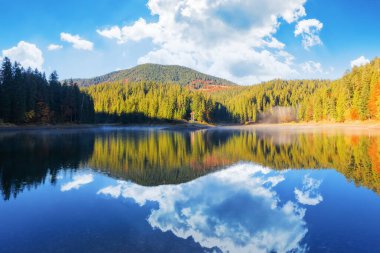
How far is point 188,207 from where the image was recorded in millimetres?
13727

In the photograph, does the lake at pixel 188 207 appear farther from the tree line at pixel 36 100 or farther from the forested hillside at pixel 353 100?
the forested hillside at pixel 353 100

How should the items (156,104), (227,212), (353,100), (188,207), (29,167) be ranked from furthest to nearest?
(156,104) → (353,100) → (29,167) → (188,207) → (227,212)

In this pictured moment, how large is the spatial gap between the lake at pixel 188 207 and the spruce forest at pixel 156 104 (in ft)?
204

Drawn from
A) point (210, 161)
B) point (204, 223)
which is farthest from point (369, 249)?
point (210, 161)

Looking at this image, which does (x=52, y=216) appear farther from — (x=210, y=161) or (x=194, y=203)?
(x=210, y=161)

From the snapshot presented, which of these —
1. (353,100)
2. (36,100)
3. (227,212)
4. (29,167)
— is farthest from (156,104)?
(227,212)

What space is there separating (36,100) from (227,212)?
284 ft

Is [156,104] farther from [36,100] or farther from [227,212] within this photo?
[227,212]

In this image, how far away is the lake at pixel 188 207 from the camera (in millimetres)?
9641

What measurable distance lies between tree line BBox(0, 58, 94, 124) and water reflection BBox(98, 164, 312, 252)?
67838 millimetres

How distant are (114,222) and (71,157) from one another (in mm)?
20211

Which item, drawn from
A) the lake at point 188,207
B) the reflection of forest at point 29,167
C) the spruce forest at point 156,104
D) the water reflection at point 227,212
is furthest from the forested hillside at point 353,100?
the reflection of forest at point 29,167

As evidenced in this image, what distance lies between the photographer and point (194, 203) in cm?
1441

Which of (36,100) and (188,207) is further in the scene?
(36,100)
